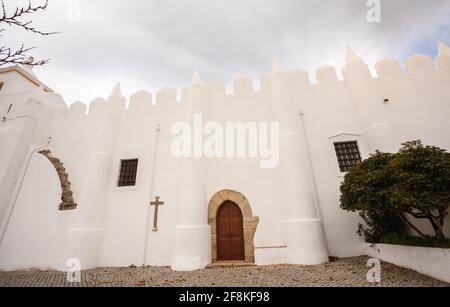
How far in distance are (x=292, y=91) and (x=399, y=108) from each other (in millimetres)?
4501

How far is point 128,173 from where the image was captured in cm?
941

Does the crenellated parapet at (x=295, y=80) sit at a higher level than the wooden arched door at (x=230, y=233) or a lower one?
higher

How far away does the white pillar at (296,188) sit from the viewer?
6941 millimetres

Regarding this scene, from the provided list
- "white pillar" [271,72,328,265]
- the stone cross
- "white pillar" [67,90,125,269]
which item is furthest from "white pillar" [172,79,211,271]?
"white pillar" [67,90,125,269]

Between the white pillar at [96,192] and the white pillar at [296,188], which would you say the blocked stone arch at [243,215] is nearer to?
the white pillar at [296,188]

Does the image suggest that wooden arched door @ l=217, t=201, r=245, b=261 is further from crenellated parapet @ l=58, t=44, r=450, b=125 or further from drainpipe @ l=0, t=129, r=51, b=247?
drainpipe @ l=0, t=129, r=51, b=247

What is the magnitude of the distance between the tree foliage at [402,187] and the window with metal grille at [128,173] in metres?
8.42

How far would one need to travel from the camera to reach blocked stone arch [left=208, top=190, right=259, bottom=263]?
7637 mm

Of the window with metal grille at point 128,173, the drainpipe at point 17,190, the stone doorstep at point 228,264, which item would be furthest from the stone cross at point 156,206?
the drainpipe at point 17,190

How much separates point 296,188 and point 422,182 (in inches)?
135

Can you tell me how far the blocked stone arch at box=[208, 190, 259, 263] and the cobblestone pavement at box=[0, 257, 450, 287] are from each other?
824 millimetres

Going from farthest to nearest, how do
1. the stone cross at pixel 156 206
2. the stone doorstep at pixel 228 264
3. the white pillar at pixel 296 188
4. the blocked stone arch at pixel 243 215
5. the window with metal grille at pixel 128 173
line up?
the window with metal grille at pixel 128 173, the stone cross at pixel 156 206, the blocked stone arch at pixel 243 215, the stone doorstep at pixel 228 264, the white pillar at pixel 296 188

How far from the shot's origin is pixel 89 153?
9930mm
